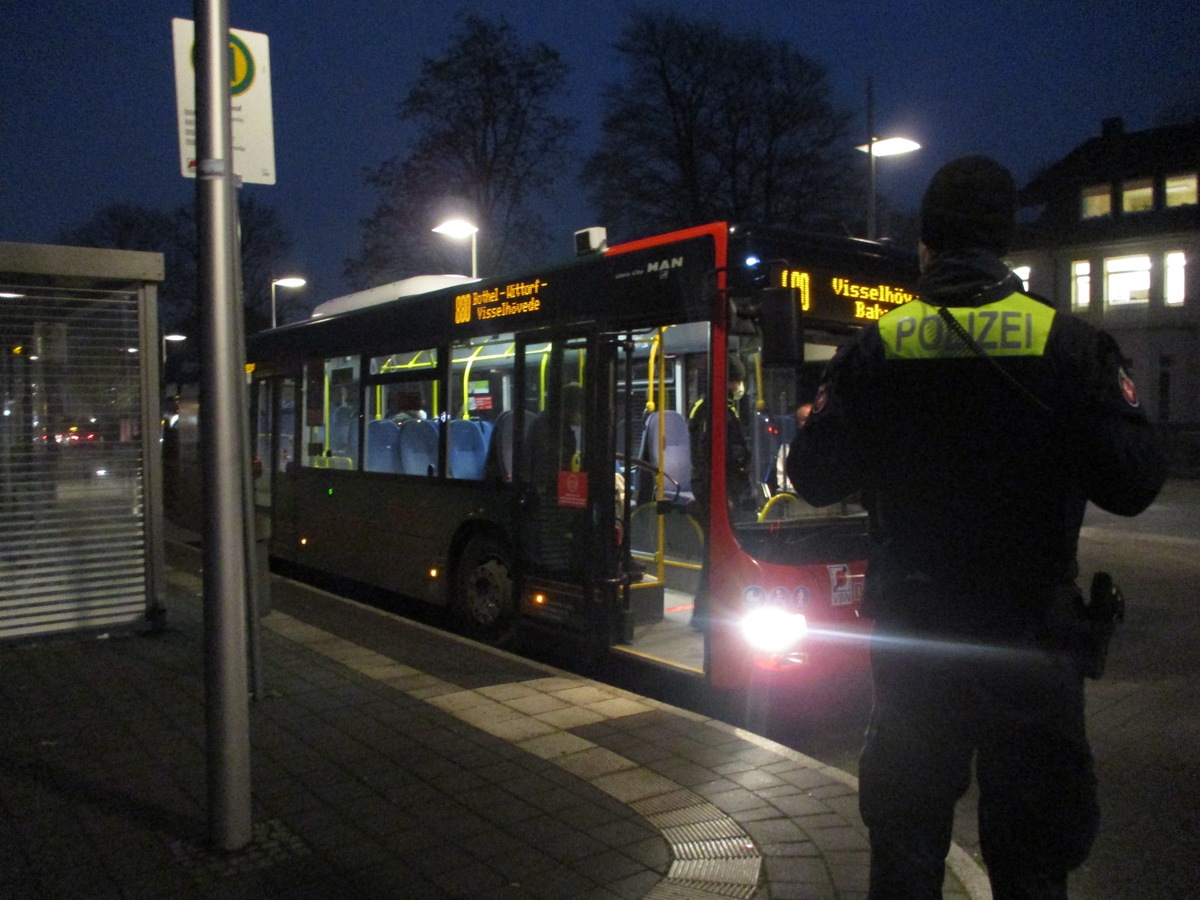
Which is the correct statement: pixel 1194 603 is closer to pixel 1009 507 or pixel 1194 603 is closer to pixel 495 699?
pixel 495 699

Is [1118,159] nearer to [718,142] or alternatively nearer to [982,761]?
[718,142]

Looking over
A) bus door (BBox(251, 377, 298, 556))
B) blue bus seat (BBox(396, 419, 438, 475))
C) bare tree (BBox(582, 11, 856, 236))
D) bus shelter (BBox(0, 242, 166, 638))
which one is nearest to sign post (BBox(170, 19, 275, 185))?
bus shelter (BBox(0, 242, 166, 638))

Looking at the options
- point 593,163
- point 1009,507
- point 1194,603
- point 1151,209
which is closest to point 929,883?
point 1009,507

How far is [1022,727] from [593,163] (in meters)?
36.1

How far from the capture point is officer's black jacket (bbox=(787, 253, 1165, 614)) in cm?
240

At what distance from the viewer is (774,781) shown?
528 cm

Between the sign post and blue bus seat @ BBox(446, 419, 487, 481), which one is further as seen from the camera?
blue bus seat @ BBox(446, 419, 487, 481)

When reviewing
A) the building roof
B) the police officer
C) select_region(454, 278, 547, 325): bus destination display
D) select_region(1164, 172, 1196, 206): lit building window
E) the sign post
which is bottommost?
the police officer

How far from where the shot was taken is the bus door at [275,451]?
1258 centimetres

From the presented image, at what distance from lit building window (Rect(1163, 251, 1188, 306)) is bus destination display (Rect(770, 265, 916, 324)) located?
4127 cm

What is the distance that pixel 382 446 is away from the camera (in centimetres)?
1058

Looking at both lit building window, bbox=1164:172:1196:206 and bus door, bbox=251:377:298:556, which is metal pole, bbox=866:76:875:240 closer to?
bus door, bbox=251:377:298:556

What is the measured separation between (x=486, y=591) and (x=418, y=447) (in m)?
1.65

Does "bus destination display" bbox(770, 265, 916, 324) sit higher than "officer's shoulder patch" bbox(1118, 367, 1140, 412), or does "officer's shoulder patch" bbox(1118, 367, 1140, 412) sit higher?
"bus destination display" bbox(770, 265, 916, 324)
